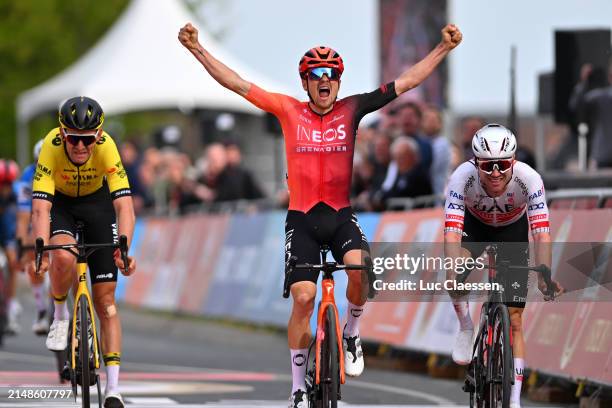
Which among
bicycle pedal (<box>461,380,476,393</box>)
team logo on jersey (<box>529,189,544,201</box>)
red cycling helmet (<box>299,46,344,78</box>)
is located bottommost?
bicycle pedal (<box>461,380,476,393</box>)

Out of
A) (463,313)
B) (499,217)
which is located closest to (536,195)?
(499,217)

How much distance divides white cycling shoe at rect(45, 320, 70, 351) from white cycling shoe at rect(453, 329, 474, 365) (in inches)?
111

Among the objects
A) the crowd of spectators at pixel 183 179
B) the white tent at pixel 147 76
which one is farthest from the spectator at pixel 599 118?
the white tent at pixel 147 76

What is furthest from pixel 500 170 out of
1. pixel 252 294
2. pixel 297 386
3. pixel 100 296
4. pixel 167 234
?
pixel 167 234

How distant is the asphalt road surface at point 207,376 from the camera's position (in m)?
14.0

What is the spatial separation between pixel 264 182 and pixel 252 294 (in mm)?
21646

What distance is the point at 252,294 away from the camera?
23016 mm

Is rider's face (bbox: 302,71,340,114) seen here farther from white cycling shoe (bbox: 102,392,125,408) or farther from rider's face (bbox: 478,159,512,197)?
white cycling shoe (bbox: 102,392,125,408)

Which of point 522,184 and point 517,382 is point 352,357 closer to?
point 517,382

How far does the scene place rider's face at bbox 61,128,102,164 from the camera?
11.9m

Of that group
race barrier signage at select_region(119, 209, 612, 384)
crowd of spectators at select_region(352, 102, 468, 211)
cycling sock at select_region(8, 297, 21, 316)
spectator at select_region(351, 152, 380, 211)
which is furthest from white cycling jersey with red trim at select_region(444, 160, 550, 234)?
cycling sock at select_region(8, 297, 21, 316)

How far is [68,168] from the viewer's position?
483 inches

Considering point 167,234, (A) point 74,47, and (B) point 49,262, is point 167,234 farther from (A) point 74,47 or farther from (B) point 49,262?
Result: (A) point 74,47

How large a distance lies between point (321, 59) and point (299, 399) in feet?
7.11
